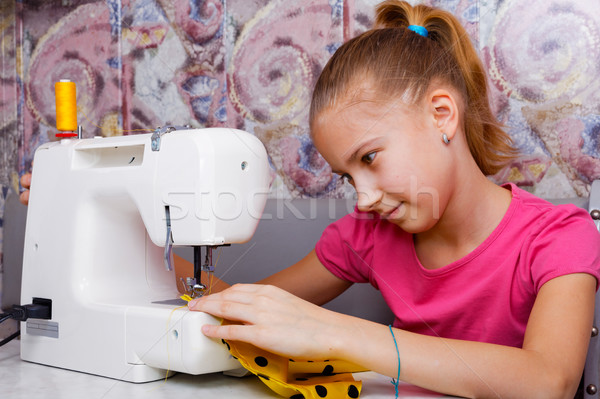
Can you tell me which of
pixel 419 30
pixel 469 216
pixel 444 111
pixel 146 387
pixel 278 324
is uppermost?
pixel 419 30

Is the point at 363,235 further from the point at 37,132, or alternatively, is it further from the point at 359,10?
the point at 37,132

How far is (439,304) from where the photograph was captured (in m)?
1.06

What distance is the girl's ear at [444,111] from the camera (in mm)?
981

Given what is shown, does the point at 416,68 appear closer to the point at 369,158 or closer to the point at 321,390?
the point at 369,158

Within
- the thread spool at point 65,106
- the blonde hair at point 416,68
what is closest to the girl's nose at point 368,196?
the blonde hair at point 416,68

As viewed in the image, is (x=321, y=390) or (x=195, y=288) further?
(x=195, y=288)

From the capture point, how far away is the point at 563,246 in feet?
3.01

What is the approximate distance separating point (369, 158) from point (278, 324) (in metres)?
0.29

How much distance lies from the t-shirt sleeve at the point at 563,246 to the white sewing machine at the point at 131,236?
1.41 feet

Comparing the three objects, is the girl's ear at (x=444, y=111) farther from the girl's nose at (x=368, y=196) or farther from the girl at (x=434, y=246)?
the girl's nose at (x=368, y=196)

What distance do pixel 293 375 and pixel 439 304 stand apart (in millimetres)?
325

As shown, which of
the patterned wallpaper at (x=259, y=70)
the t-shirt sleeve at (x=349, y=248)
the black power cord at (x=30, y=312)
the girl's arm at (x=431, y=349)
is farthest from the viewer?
the patterned wallpaper at (x=259, y=70)

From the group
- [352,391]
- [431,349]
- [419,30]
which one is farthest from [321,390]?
[419,30]

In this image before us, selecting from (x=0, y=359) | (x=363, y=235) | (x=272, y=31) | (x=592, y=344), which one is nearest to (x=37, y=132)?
(x=272, y=31)
